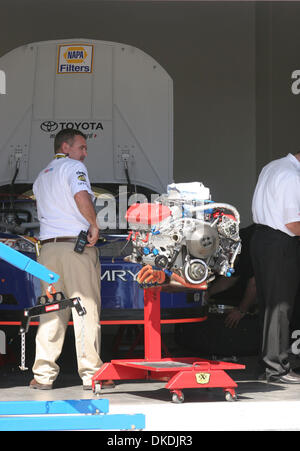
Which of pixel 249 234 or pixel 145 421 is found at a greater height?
pixel 249 234

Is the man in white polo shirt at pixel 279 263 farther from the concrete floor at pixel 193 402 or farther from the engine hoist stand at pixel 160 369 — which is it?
the engine hoist stand at pixel 160 369

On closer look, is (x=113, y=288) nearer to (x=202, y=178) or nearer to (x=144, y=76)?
(x=144, y=76)

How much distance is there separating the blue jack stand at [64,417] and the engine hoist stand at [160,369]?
2.60 feet

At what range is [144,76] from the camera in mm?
8695

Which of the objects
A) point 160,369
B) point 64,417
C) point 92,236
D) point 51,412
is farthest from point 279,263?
point 64,417

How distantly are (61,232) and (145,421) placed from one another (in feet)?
6.47

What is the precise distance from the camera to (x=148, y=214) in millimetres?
5832

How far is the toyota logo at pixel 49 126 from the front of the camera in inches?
336

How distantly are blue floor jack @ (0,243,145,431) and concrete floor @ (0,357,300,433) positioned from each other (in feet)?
1.10


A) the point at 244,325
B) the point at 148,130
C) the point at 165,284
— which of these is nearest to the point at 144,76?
the point at 148,130

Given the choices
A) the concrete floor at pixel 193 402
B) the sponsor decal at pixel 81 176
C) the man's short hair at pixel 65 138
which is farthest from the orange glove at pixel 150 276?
the man's short hair at pixel 65 138

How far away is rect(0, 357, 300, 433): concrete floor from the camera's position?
16.8ft
